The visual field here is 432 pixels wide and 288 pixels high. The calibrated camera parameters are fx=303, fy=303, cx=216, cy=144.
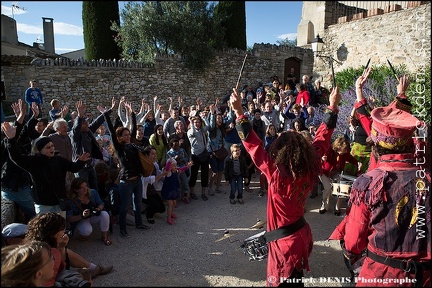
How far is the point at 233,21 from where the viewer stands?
1394cm

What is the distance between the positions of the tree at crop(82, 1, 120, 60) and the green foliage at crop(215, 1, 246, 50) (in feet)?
14.5

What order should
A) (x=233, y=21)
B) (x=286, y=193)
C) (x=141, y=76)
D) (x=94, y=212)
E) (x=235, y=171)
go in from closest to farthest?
1. (x=286, y=193)
2. (x=94, y=212)
3. (x=235, y=171)
4. (x=141, y=76)
5. (x=233, y=21)

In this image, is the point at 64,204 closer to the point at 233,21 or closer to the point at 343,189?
the point at 343,189

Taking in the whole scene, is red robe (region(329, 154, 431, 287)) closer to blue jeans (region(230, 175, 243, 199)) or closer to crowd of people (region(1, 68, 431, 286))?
crowd of people (region(1, 68, 431, 286))

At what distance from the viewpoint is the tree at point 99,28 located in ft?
36.1

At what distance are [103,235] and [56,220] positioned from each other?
1.56 m

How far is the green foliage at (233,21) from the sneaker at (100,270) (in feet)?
38.9

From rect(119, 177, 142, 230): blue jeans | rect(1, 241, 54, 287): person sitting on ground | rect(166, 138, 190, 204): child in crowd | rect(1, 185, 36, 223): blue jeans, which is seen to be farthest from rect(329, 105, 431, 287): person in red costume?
rect(166, 138, 190, 204): child in crowd

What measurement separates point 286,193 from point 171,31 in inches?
387

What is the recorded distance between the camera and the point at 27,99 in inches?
352

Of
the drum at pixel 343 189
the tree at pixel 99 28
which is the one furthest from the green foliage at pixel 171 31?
the drum at pixel 343 189

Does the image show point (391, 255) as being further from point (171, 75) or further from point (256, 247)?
point (171, 75)

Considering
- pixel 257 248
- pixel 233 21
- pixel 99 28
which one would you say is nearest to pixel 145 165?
pixel 257 248

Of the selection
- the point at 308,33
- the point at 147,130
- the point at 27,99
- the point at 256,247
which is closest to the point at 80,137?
the point at 147,130
